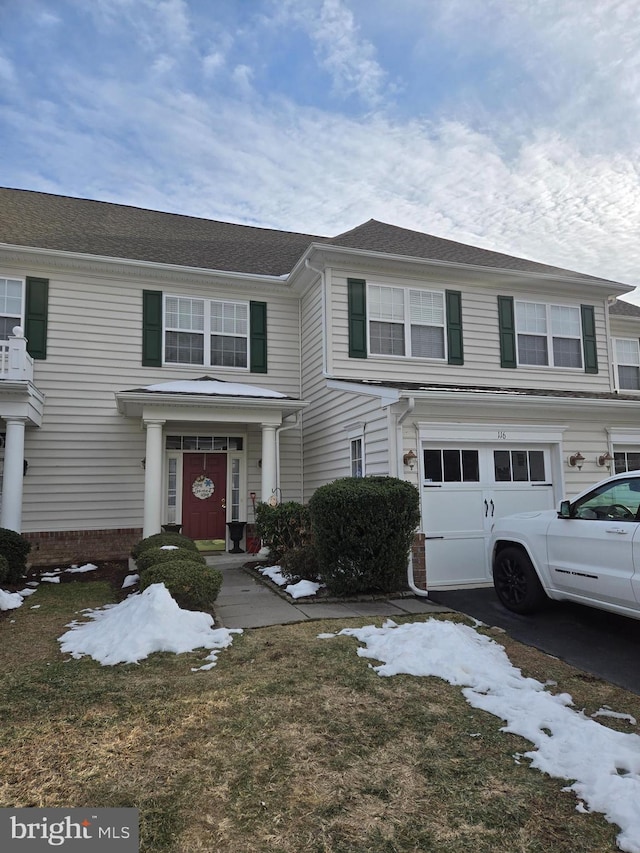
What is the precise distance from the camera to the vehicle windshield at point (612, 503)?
202 inches

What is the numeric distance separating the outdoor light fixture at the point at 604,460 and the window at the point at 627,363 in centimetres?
654

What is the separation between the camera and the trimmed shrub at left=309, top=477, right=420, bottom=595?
6891mm

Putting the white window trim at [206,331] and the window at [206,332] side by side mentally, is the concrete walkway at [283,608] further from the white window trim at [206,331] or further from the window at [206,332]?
the window at [206,332]

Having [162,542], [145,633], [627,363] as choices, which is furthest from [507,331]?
[145,633]

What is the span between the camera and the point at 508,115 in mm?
Answer: 10461

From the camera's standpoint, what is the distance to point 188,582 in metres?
6.04

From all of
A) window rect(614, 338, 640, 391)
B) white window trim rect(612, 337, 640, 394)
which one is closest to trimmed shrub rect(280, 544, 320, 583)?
white window trim rect(612, 337, 640, 394)

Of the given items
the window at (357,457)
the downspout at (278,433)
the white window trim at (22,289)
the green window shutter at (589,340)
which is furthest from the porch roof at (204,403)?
the green window shutter at (589,340)

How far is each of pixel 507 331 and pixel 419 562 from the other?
6607mm

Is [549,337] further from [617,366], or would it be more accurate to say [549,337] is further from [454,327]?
[617,366]

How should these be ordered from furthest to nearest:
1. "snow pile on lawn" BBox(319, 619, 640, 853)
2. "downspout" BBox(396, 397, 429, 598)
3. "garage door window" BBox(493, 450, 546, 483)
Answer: "garage door window" BBox(493, 450, 546, 483)
"downspout" BBox(396, 397, 429, 598)
"snow pile on lawn" BBox(319, 619, 640, 853)

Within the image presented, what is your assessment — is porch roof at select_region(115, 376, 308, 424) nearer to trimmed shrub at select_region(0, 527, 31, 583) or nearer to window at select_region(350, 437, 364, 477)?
window at select_region(350, 437, 364, 477)

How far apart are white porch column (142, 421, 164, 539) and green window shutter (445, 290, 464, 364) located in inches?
247

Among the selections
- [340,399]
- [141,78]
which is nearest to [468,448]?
[340,399]
